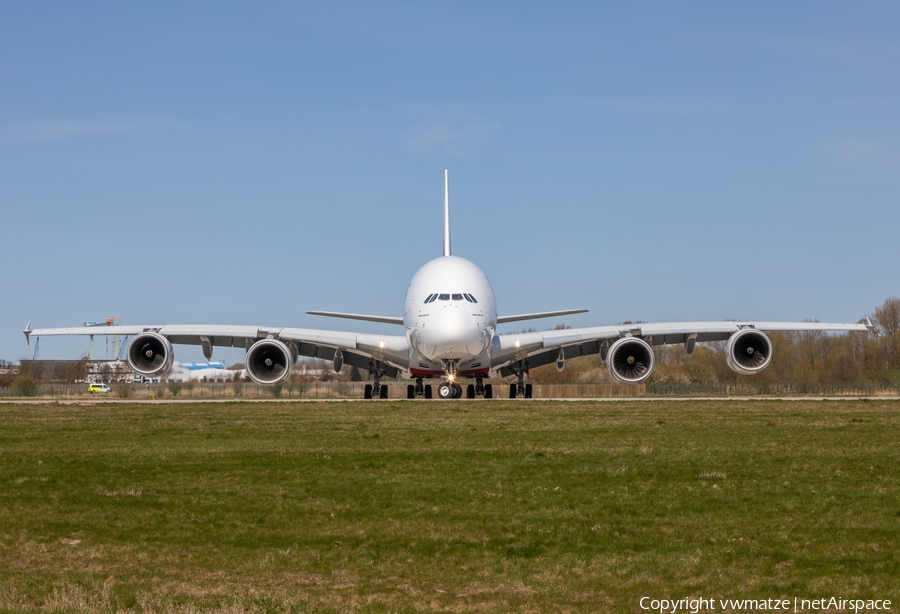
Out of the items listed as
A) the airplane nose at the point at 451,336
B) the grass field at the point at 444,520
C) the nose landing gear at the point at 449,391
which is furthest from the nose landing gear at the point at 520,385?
the grass field at the point at 444,520

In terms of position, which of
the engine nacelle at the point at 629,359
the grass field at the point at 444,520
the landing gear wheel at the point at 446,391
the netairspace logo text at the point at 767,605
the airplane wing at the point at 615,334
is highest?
the airplane wing at the point at 615,334

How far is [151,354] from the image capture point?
35.2 m

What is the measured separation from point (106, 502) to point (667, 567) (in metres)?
6.41

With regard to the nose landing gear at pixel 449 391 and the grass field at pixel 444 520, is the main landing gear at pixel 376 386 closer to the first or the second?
the nose landing gear at pixel 449 391

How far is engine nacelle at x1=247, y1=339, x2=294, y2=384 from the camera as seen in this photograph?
34.1 m

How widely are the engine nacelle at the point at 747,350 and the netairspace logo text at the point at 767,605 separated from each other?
28.5m

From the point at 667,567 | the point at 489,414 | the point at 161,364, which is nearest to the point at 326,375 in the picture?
the point at 161,364

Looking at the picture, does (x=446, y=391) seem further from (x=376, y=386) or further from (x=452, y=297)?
(x=376, y=386)

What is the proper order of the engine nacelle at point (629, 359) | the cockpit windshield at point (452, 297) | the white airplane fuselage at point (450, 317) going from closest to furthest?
the white airplane fuselage at point (450, 317), the cockpit windshield at point (452, 297), the engine nacelle at point (629, 359)

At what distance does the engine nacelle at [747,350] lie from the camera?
114ft

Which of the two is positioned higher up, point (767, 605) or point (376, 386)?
point (376, 386)

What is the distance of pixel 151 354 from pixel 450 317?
1123 centimetres

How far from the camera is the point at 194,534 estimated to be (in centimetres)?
962

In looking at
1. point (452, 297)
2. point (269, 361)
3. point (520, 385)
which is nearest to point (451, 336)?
point (452, 297)
